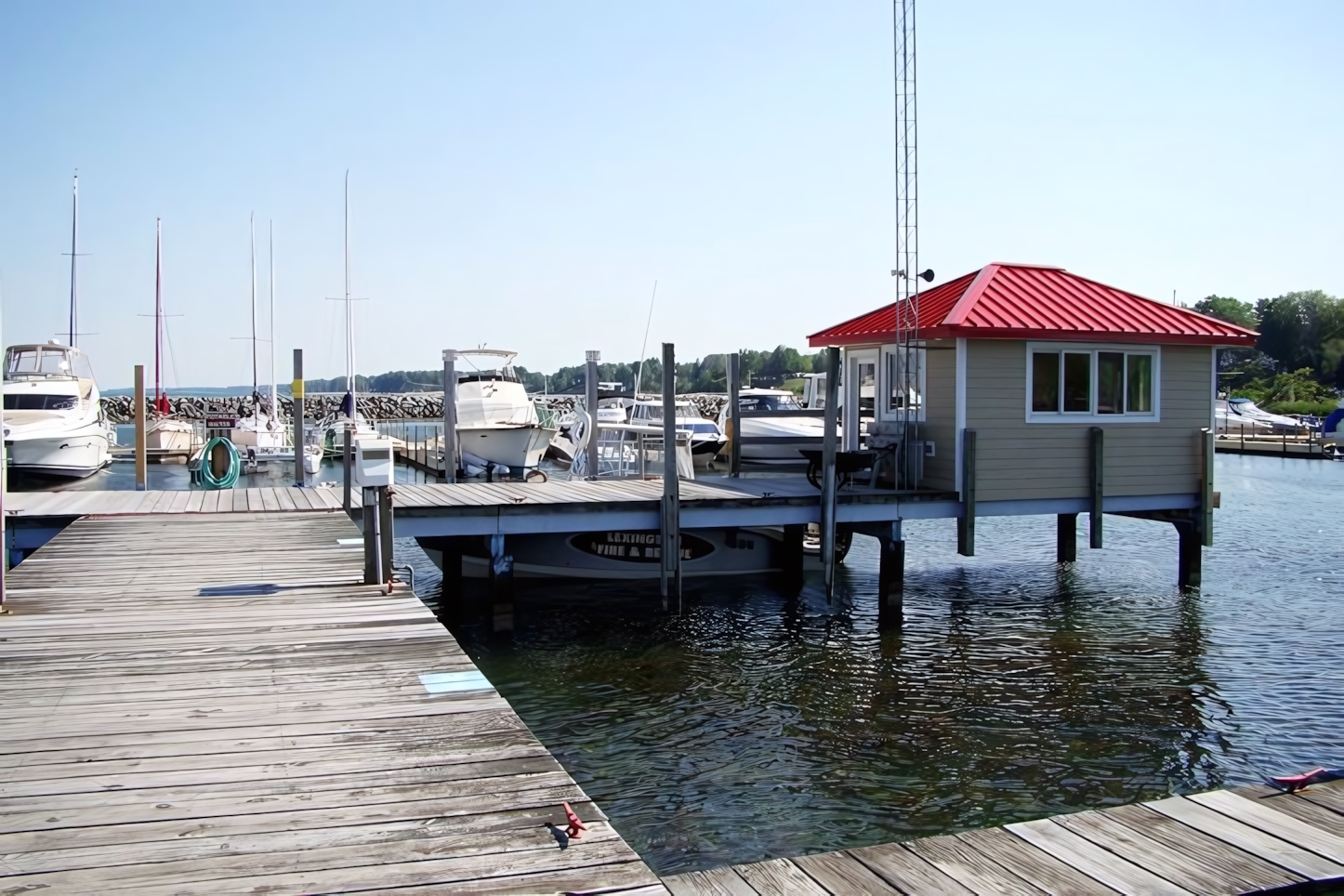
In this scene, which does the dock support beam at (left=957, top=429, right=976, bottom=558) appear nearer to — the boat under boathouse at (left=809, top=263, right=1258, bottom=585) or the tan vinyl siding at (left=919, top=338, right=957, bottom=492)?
the boat under boathouse at (left=809, top=263, right=1258, bottom=585)

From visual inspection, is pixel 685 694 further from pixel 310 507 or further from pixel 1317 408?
pixel 1317 408

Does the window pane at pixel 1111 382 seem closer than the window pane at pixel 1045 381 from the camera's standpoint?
No

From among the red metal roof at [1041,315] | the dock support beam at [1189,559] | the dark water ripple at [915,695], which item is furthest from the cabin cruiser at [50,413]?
the dock support beam at [1189,559]

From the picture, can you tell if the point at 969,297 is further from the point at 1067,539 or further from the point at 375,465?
the point at 375,465

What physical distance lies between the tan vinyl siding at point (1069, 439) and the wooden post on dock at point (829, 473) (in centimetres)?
180

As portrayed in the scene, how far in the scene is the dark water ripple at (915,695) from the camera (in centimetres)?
929

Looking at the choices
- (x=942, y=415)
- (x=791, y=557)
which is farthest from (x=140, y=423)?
(x=942, y=415)

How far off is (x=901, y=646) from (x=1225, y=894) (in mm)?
9275

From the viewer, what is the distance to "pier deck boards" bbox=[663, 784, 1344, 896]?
5.33m

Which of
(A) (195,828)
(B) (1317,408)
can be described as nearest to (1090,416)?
(A) (195,828)

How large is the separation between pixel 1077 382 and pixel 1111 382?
23.6 inches

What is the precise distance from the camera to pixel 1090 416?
15945 mm

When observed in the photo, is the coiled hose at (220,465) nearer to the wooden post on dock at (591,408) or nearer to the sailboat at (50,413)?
the wooden post on dock at (591,408)

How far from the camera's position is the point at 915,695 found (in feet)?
40.8
